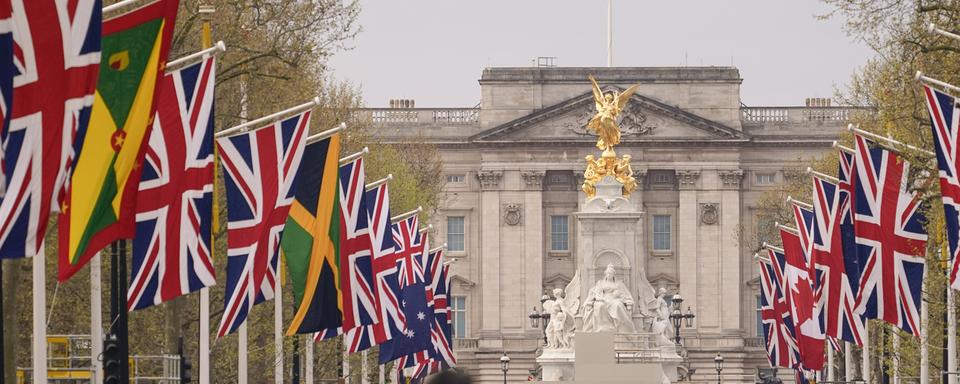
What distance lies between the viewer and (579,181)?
147750mm

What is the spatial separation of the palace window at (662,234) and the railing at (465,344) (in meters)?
11.7

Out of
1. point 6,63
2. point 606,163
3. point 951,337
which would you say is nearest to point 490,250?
point 606,163

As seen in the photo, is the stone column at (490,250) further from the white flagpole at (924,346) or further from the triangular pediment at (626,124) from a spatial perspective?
the white flagpole at (924,346)

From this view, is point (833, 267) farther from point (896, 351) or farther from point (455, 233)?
point (455, 233)

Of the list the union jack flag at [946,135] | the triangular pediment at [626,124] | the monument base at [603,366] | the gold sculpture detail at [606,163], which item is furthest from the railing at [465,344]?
the union jack flag at [946,135]

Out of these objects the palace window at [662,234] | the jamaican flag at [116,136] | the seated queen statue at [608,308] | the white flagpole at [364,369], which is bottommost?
the white flagpole at [364,369]

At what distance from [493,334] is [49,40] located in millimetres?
120046

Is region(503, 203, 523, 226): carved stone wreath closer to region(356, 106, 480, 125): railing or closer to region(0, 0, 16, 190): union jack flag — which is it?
region(356, 106, 480, 125): railing

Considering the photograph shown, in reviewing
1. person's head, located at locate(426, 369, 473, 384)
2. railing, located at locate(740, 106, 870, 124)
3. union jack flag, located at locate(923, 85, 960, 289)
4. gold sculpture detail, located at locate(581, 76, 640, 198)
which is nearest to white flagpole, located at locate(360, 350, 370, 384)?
gold sculpture detail, located at locate(581, 76, 640, 198)

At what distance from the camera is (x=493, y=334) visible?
5728 inches

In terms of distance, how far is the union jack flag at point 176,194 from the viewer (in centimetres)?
3469

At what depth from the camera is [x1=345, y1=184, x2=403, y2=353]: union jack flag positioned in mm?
54750

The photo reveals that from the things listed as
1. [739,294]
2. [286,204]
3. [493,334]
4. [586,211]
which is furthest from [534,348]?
[286,204]

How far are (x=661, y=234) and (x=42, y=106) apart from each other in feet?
402
